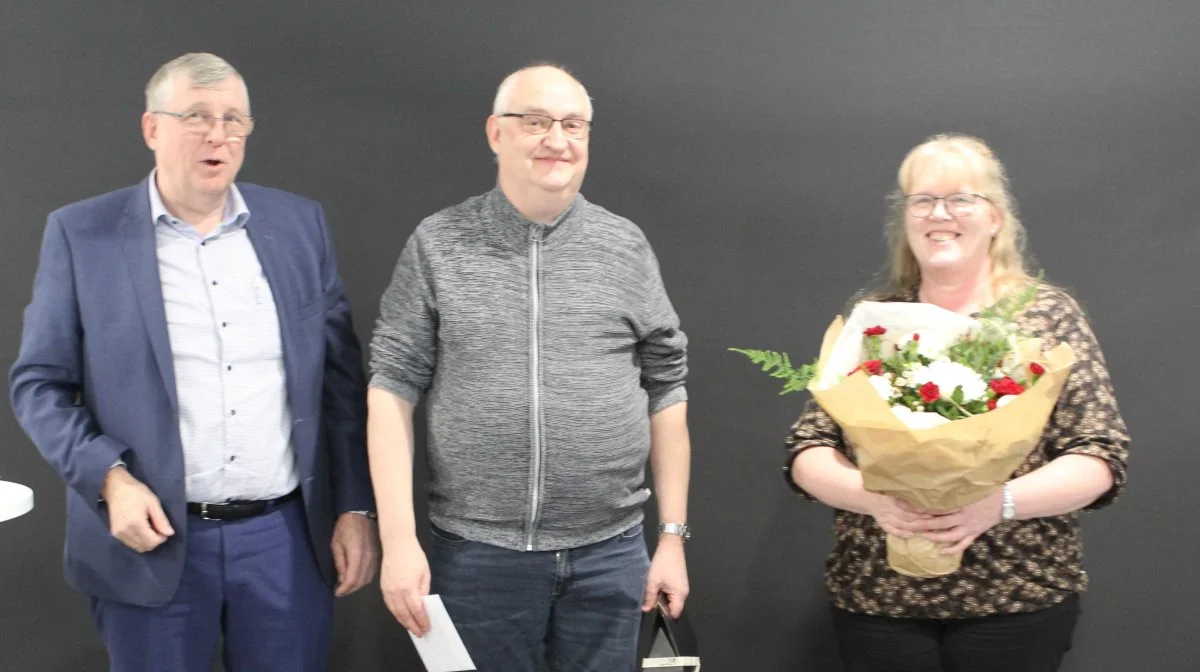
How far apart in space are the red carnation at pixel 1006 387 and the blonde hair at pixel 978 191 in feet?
1.35

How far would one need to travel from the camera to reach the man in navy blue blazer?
2.17m

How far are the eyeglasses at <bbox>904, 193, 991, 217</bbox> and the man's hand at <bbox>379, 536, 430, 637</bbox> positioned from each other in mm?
1207

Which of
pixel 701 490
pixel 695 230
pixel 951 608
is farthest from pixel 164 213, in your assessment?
pixel 951 608

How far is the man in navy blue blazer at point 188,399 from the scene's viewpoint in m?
2.17

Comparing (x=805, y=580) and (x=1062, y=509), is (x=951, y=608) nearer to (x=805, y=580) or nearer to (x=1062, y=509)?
(x=1062, y=509)

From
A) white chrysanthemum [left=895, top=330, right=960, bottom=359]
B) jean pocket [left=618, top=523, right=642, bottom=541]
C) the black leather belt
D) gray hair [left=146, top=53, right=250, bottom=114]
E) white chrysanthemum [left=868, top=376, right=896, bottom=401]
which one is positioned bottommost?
jean pocket [left=618, top=523, right=642, bottom=541]

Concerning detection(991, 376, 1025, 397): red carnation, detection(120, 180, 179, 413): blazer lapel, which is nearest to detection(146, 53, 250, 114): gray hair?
detection(120, 180, 179, 413): blazer lapel

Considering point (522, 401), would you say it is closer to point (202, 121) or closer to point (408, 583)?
point (408, 583)

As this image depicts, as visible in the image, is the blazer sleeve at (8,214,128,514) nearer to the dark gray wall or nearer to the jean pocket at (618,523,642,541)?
the dark gray wall

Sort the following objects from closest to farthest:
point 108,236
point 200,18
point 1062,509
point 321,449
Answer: point 1062,509, point 108,236, point 321,449, point 200,18

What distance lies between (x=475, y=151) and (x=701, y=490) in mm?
1115

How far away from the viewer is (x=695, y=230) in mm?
2945

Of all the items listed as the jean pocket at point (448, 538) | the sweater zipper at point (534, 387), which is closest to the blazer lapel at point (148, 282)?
the jean pocket at point (448, 538)

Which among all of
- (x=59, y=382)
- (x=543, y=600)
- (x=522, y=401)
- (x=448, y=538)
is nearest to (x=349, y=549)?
(x=448, y=538)
